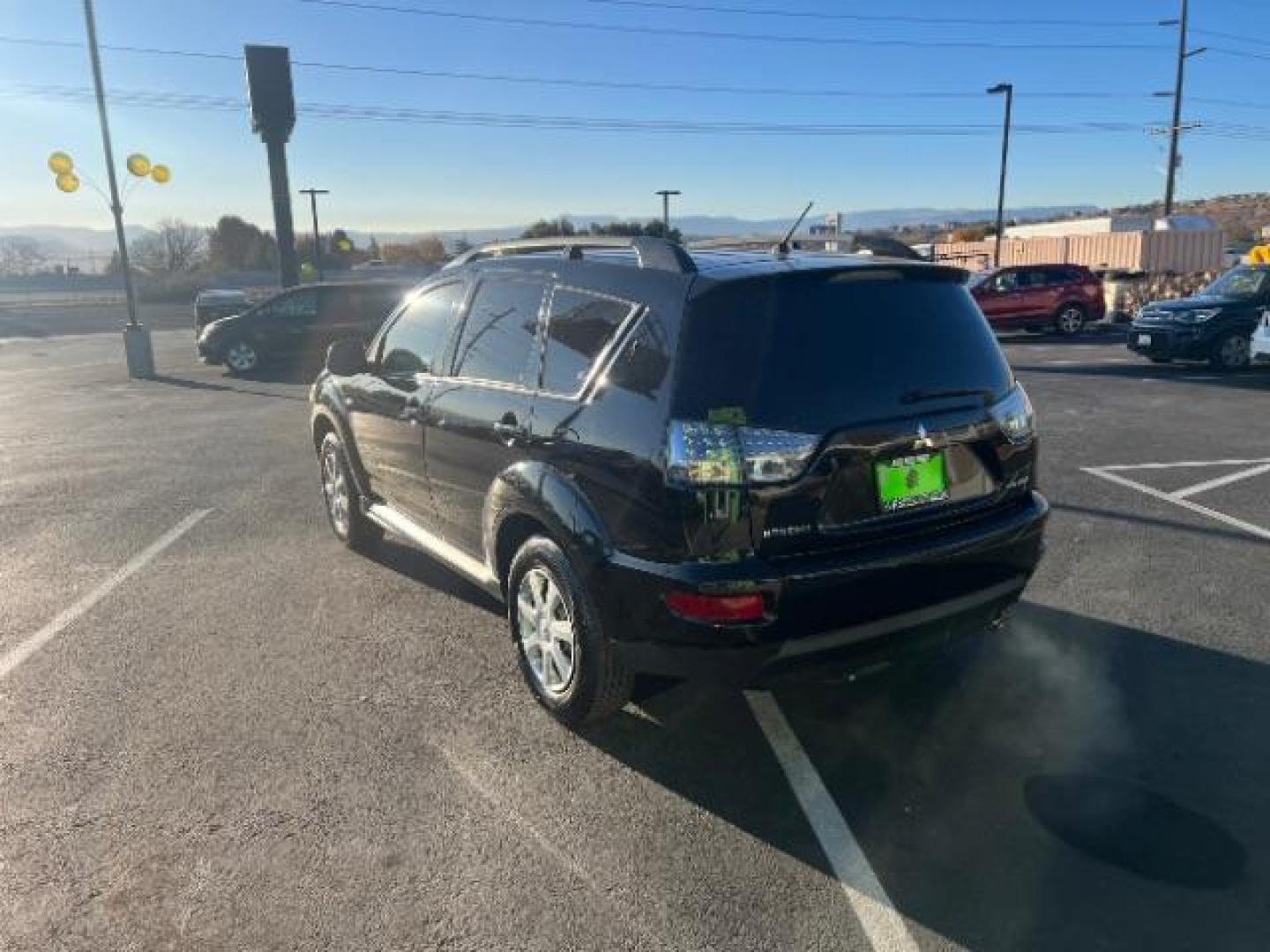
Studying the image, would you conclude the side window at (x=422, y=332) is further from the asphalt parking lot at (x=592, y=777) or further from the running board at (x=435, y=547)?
the asphalt parking lot at (x=592, y=777)

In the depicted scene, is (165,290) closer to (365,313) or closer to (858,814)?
(365,313)

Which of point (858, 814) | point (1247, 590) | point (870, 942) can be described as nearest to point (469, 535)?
point (858, 814)

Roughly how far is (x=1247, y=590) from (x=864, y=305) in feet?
10.4

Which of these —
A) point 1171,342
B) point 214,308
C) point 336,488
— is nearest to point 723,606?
point 336,488

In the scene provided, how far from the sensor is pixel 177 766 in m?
3.47

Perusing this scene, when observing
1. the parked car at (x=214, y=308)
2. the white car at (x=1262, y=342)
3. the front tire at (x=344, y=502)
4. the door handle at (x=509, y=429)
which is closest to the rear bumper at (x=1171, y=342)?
the white car at (x=1262, y=342)

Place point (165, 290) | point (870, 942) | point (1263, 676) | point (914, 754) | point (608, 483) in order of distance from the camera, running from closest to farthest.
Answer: point (870, 942)
point (608, 483)
point (914, 754)
point (1263, 676)
point (165, 290)

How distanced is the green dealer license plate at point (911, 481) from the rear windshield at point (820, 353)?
0.17 meters

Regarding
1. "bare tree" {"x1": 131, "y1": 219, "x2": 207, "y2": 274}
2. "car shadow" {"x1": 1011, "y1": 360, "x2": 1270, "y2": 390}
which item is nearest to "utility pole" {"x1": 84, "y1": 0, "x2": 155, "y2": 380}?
"car shadow" {"x1": 1011, "y1": 360, "x2": 1270, "y2": 390}

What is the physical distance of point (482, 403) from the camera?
158 inches

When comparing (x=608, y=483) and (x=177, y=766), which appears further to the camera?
(x=177, y=766)

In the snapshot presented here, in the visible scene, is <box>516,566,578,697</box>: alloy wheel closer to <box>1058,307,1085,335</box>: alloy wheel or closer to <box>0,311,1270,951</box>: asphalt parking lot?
<box>0,311,1270,951</box>: asphalt parking lot

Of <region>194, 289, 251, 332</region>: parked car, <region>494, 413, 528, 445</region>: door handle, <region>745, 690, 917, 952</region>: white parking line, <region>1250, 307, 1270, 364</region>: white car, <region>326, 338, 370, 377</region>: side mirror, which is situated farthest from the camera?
<region>194, 289, 251, 332</region>: parked car

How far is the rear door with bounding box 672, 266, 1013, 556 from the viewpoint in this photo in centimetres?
295
